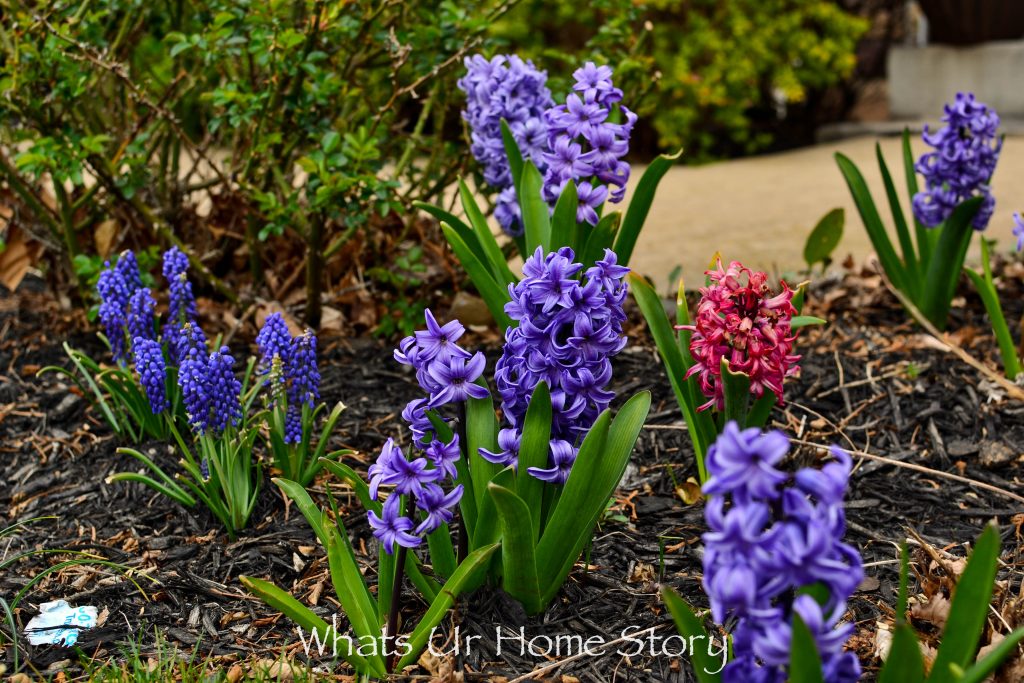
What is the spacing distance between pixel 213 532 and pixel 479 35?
6.73 feet

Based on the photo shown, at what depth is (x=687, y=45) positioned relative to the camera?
8109 mm

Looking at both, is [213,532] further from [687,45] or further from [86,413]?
[687,45]

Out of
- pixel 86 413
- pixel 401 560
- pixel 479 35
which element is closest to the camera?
pixel 401 560

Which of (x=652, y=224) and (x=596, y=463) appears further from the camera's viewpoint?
(x=652, y=224)

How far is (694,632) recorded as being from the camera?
159cm

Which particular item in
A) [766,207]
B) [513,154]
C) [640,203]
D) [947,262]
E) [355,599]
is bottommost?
[766,207]

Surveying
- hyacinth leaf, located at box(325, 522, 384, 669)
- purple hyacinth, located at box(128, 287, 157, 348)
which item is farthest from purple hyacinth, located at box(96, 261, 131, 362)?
hyacinth leaf, located at box(325, 522, 384, 669)

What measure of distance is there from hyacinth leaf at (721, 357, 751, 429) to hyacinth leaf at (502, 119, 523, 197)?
2.85 ft

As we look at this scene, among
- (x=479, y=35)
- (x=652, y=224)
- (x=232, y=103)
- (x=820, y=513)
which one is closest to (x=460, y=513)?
(x=820, y=513)

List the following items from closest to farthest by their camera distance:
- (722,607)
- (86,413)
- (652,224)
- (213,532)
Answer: (722,607)
(213,532)
(86,413)
(652,224)

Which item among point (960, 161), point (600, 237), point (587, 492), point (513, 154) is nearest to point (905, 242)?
point (960, 161)

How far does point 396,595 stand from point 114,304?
1.35 metres

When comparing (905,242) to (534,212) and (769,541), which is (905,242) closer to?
(534,212)

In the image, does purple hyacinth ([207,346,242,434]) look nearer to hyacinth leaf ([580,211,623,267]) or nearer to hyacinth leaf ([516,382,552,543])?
hyacinth leaf ([516,382,552,543])
